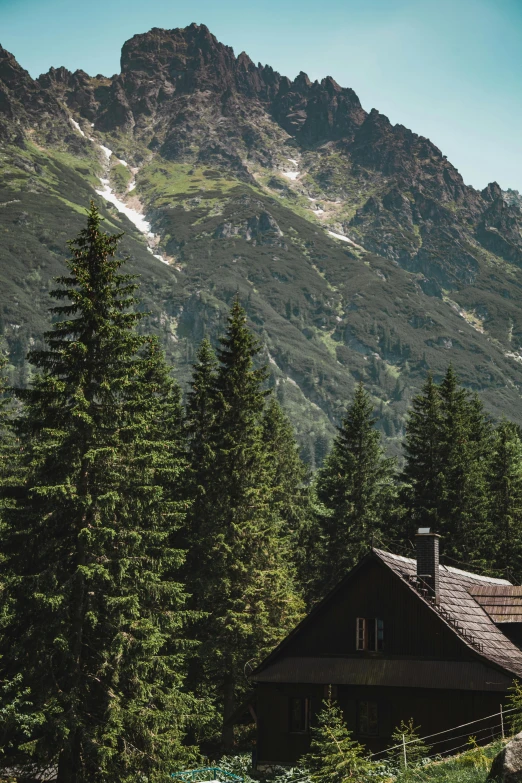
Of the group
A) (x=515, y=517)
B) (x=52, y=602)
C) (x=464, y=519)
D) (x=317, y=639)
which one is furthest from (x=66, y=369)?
(x=515, y=517)

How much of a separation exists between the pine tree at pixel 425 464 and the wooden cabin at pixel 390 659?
17.3 meters

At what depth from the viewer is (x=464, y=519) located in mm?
52594

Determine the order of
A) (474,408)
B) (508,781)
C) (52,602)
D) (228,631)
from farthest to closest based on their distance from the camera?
(474,408)
(228,631)
(52,602)
(508,781)

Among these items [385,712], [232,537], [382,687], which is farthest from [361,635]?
[232,537]

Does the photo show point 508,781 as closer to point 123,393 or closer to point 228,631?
point 123,393

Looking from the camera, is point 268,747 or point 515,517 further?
point 515,517

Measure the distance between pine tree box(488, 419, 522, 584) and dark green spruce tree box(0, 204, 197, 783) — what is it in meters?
30.5

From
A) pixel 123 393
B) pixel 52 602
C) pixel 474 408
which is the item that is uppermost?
pixel 474 408

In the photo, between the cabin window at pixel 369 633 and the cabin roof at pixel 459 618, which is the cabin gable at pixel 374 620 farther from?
the cabin roof at pixel 459 618

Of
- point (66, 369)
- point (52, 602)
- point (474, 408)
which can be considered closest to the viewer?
point (52, 602)

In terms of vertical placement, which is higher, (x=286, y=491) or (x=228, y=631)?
(x=286, y=491)

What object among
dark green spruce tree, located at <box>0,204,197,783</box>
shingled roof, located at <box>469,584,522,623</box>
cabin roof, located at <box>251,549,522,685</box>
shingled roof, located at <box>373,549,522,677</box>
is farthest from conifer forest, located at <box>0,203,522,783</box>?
shingled roof, located at <box>469,584,522,623</box>

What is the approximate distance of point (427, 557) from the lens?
35031 millimetres

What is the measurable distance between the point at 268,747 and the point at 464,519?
71.0 feet
